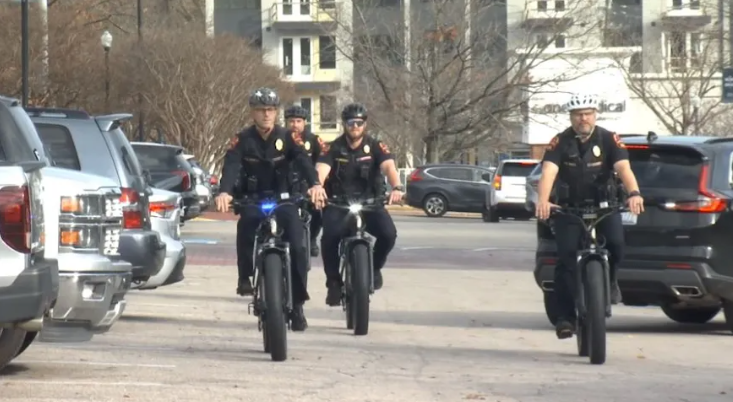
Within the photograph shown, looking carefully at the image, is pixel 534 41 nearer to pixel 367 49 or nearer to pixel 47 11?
pixel 367 49

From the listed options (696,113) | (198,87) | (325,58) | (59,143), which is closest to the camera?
(59,143)

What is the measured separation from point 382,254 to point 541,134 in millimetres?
43593

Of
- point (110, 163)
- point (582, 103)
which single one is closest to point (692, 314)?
point (582, 103)

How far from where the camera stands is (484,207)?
138ft

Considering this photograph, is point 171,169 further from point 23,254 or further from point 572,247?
point 23,254

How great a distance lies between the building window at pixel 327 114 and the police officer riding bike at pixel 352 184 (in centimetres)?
5740

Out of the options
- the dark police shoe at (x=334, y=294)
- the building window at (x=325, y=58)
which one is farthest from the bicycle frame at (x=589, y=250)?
the building window at (x=325, y=58)

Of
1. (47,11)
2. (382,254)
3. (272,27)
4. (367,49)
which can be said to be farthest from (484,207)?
(272,27)

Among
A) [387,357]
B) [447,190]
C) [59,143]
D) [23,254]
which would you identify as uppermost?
[59,143]

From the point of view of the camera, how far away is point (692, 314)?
1484 centimetres

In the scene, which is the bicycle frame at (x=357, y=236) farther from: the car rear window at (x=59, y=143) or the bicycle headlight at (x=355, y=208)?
the car rear window at (x=59, y=143)

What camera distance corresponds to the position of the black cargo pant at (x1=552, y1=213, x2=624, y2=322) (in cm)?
1159

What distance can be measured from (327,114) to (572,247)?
62.2 meters

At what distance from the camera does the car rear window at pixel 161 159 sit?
27.3 m
